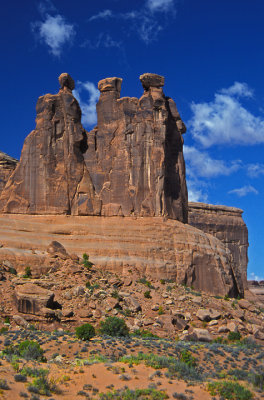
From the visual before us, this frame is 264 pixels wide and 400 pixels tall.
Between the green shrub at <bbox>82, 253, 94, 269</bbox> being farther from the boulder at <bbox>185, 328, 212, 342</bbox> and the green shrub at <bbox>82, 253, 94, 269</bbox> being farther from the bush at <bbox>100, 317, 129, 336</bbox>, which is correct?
the boulder at <bbox>185, 328, 212, 342</bbox>

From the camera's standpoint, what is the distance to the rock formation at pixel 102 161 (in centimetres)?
5644

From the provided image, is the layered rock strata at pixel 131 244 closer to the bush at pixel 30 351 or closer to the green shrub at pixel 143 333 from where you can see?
the green shrub at pixel 143 333

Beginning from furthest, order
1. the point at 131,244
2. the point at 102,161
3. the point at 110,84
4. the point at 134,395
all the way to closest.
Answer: the point at 110,84, the point at 102,161, the point at 131,244, the point at 134,395

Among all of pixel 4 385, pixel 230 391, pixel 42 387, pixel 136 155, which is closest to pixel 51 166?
pixel 136 155

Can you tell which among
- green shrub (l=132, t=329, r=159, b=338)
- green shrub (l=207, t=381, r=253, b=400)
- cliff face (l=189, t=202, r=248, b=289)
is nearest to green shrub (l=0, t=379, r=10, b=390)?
green shrub (l=207, t=381, r=253, b=400)

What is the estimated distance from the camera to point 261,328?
4550cm

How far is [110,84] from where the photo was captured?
60.7 m

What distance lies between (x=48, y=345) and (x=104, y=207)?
2827cm

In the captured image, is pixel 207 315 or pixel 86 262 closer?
pixel 207 315

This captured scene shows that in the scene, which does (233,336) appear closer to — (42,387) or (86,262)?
(86,262)

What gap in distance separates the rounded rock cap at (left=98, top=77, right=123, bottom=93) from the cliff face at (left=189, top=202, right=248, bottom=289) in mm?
47007

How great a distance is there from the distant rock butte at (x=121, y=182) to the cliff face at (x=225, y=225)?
139 ft

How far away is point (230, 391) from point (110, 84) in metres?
44.5

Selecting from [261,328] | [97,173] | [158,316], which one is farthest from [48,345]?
[97,173]
